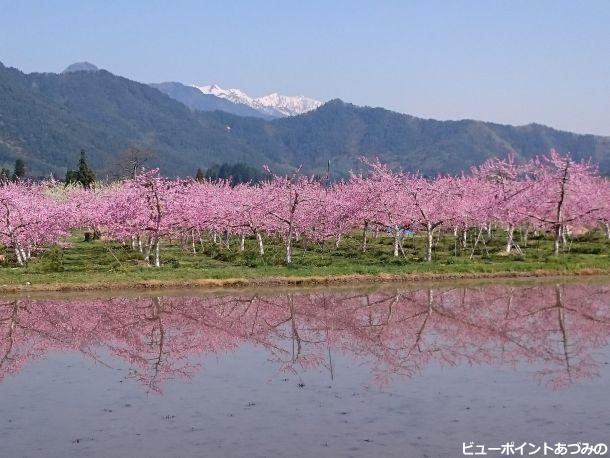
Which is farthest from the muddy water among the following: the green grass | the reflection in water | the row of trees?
the row of trees

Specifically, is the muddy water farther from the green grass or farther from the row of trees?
the row of trees

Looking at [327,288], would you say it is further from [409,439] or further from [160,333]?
[409,439]

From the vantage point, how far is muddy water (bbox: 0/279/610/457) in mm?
16641

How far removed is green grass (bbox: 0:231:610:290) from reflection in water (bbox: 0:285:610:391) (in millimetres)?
5003

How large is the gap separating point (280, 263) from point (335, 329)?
20.4 meters

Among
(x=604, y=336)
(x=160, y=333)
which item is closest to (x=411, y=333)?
(x=604, y=336)

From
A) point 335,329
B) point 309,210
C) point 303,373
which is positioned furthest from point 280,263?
point 303,373

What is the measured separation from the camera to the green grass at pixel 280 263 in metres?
42.9

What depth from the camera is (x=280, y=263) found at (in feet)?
163

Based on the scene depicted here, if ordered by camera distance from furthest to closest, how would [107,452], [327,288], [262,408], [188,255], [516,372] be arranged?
[188,255]
[327,288]
[516,372]
[262,408]
[107,452]

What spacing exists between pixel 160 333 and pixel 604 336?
45.3 feet

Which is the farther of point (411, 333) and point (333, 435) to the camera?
point (411, 333)

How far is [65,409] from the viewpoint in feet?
64.5

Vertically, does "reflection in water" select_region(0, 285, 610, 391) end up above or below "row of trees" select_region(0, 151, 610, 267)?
below
